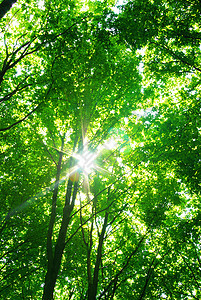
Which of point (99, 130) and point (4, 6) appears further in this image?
point (99, 130)

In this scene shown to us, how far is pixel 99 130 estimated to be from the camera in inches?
314

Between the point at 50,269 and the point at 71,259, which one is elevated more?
the point at 71,259

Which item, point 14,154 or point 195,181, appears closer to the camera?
point 195,181

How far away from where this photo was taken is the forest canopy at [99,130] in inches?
235

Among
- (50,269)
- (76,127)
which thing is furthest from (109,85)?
(50,269)

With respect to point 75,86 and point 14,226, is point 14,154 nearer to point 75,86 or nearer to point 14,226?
point 14,226

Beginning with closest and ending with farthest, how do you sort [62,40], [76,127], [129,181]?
[62,40] < [76,127] < [129,181]

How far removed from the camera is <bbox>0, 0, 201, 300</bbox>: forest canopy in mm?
5957

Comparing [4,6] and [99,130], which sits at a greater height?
[99,130]

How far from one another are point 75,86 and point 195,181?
5943mm

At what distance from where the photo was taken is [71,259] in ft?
32.1

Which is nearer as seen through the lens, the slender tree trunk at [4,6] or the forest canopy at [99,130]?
the slender tree trunk at [4,6]

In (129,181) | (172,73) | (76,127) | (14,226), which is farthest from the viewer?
(14,226)

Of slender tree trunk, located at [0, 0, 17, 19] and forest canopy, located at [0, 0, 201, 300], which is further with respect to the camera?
forest canopy, located at [0, 0, 201, 300]
